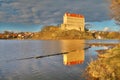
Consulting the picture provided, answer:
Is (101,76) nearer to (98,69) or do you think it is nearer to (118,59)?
(98,69)

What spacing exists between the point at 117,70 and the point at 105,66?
209cm

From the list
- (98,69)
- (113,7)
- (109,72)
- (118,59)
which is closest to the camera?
(109,72)

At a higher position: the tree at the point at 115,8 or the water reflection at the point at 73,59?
the tree at the point at 115,8

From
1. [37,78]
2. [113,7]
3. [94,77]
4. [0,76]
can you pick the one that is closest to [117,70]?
[94,77]

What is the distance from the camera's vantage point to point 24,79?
34281 millimetres

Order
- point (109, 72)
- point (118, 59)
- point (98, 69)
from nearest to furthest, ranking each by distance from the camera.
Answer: point (109, 72)
point (98, 69)
point (118, 59)

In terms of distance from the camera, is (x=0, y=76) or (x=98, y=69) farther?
(x=0, y=76)

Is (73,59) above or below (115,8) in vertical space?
below

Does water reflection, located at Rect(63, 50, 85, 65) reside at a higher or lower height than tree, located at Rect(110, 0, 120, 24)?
lower

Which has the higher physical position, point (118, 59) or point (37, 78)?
point (118, 59)

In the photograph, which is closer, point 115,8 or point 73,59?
point 115,8

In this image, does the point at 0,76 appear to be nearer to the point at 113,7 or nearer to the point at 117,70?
the point at 117,70

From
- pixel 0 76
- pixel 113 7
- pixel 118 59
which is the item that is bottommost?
pixel 0 76

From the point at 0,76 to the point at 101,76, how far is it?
51.5ft
